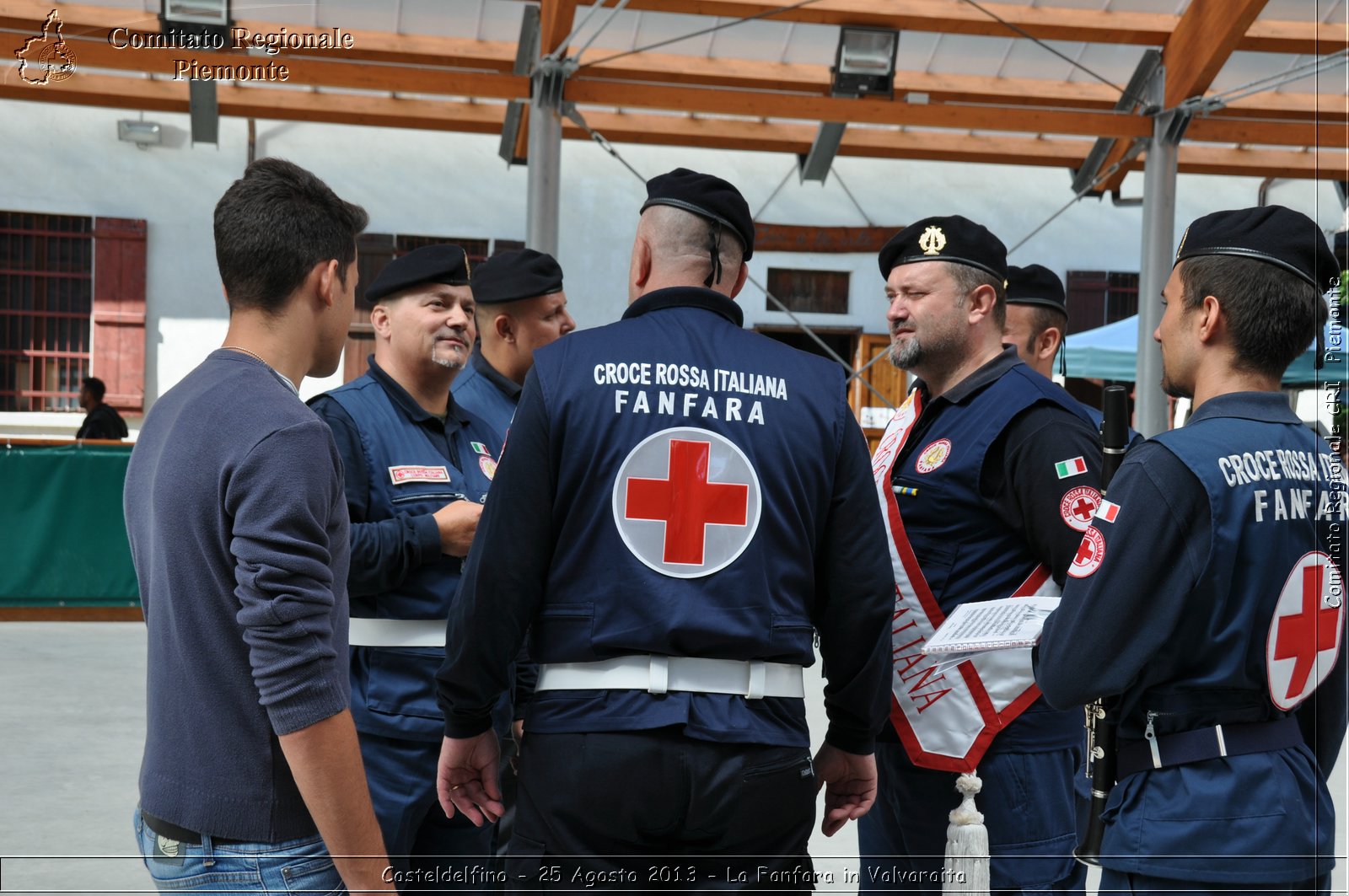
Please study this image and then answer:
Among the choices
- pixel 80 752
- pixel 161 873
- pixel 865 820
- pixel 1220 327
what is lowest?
pixel 80 752

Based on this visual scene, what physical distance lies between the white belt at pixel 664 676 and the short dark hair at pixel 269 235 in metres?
0.73

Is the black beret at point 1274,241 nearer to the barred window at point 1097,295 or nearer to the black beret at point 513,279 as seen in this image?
the black beret at point 513,279

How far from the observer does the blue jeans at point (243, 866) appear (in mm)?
1609

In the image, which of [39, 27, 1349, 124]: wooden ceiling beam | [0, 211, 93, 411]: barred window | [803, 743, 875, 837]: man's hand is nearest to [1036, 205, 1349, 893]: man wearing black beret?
[803, 743, 875, 837]: man's hand

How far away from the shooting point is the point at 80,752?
5.28 metres

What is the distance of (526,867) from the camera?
1.89m

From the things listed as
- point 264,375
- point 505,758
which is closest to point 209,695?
point 264,375

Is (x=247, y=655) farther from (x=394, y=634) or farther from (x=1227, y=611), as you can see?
(x=1227, y=611)

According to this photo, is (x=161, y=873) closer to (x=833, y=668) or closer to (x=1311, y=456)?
(x=833, y=668)

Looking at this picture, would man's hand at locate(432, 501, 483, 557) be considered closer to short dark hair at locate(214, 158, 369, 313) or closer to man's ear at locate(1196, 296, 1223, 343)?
short dark hair at locate(214, 158, 369, 313)

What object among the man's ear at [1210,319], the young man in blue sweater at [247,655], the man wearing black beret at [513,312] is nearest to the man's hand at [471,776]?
the young man in blue sweater at [247,655]

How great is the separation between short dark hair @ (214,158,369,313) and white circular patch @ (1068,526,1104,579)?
1.27 meters

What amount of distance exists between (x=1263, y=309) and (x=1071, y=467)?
64cm

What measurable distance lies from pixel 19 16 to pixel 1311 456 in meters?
8.95
